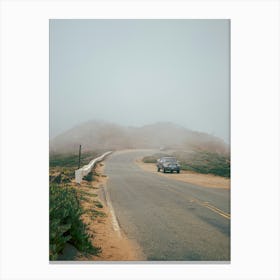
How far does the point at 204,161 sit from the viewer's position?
6773 mm

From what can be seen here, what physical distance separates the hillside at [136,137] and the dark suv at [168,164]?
0.32 meters

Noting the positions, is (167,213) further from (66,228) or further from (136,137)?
(66,228)

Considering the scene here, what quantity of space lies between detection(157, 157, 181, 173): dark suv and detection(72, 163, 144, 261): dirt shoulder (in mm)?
1149

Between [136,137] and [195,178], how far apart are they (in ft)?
6.14

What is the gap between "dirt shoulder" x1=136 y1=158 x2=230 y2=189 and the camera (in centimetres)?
634

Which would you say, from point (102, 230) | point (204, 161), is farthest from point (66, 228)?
point (204, 161)

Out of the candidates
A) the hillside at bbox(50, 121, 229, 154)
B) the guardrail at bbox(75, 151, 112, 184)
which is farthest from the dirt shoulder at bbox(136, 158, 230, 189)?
the guardrail at bbox(75, 151, 112, 184)

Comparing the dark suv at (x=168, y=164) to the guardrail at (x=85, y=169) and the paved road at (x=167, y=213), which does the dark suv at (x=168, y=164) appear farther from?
the guardrail at (x=85, y=169)

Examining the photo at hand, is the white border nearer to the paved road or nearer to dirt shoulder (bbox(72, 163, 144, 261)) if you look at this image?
the paved road

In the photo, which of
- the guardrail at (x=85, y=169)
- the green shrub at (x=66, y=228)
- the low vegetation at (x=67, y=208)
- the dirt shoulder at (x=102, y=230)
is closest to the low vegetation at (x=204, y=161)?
the guardrail at (x=85, y=169)

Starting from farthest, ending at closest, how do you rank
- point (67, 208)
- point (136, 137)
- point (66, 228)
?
point (136, 137)
point (67, 208)
point (66, 228)

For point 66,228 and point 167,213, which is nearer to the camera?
point 66,228
